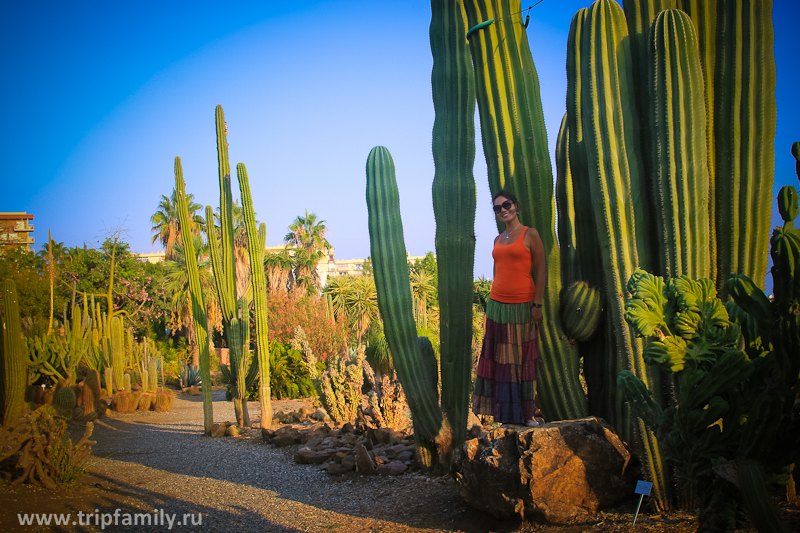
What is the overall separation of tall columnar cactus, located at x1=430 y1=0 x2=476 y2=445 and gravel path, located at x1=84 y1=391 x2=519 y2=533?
78 cm

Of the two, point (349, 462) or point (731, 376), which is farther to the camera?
point (349, 462)

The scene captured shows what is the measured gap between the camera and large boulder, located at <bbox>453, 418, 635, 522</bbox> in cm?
269

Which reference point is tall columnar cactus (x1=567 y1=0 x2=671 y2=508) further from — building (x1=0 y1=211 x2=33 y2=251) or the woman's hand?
building (x1=0 y1=211 x2=33 y2=251)

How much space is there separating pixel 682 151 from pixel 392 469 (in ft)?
11.0

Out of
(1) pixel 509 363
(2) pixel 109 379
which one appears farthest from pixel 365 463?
(2) pixel 109 379

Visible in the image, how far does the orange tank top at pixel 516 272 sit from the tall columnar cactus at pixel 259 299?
499 cm

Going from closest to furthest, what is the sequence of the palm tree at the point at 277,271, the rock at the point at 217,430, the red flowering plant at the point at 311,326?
the rock at the point at 217,430 < the red flowering plant at the point at 311,326 < the palm tree at the point at 277,271

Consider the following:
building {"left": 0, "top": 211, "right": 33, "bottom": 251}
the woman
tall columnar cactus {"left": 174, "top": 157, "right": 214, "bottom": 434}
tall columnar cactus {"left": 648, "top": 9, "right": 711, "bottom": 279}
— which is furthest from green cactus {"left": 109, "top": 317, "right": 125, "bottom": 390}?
building {"left": 0, "top": 211, "right": 33, "bottom": 251}

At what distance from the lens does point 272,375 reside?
12102mm

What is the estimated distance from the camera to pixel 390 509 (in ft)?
11.4

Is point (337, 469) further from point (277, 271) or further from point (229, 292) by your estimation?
point (277, 271)

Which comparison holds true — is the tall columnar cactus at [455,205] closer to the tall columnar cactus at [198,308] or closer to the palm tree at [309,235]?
the tall columnar cactus at [198,308]

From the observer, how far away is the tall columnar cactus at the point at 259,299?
24.3 feet

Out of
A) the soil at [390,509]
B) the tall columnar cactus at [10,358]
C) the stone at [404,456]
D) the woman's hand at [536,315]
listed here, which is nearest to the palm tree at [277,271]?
the tall columnar cactus at [10,358]
